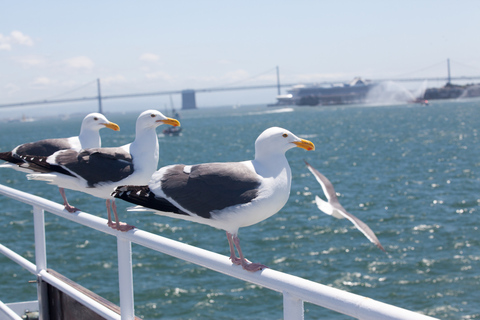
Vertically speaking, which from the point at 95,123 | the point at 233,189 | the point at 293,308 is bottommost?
the point at 293,308

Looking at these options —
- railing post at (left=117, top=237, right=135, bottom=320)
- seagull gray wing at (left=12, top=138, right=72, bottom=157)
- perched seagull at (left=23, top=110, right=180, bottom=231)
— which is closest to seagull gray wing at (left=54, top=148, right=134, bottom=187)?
perched seagull at (left=23, top=110, right=180, bottom=231)

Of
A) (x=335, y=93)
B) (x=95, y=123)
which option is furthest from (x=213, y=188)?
(x=335, y=93)

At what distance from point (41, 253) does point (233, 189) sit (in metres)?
1.46

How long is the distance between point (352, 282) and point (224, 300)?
276 centimetres

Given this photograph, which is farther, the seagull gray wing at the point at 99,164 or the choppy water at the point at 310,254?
the choppy water at the point at 310,254

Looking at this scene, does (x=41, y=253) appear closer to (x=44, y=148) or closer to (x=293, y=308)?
(x=44, y=148)

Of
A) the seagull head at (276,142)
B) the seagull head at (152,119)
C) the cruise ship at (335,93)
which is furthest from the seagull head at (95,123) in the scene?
the cruise ship at (335,93)

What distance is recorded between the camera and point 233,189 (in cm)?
219

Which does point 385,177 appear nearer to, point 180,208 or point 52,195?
point 52,195

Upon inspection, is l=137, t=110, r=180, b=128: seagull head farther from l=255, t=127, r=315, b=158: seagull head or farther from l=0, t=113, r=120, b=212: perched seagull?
l=255, t=127, r=315, b=158: seagull head

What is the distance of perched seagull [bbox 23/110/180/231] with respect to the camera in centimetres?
289

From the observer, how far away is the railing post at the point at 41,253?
3.03 meters

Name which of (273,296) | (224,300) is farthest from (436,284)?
(224,300)

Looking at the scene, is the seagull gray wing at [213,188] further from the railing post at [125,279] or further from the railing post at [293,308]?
the railing post at [293,308]
